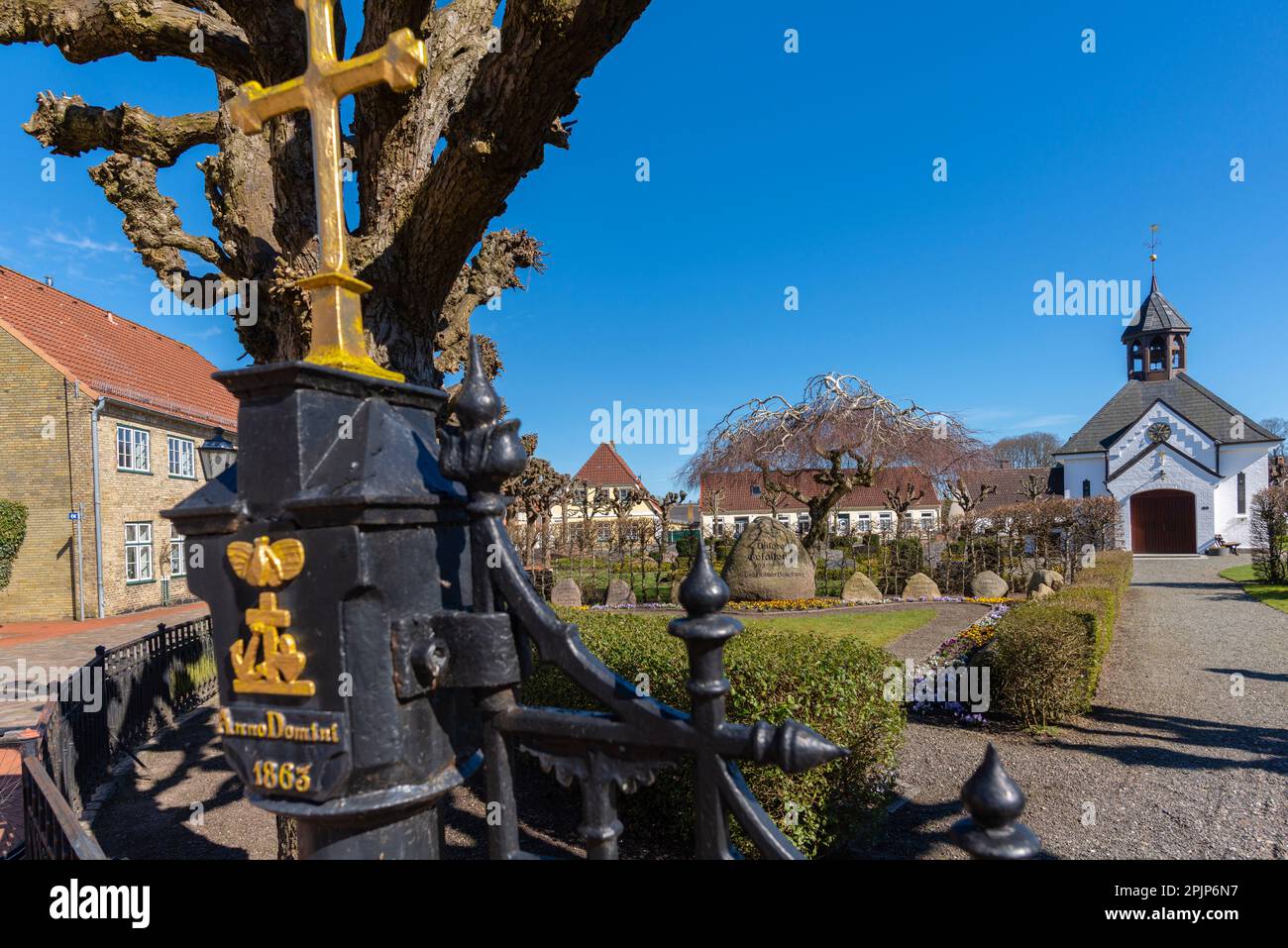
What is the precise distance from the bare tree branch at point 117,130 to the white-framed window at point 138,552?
62.6 ft

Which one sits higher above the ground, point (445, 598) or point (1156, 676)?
point (445, 598)

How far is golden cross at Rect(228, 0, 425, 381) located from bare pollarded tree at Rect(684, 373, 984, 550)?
58.3ft

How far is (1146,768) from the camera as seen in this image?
6457 mm

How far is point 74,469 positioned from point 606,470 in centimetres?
2980

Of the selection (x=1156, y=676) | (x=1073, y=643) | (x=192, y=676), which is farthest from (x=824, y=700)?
(x=192, y=676)

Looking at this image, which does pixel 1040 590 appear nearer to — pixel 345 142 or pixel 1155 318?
pixel 345 142

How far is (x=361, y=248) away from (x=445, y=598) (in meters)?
2.96

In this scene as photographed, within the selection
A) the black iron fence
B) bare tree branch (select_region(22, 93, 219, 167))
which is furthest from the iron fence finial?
bare tree branch (select_region(22, 93, 219, 167))

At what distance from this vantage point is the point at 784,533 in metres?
17.4

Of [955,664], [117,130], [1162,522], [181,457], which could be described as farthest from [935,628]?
[1162,522]

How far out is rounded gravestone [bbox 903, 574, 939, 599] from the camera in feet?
57.5

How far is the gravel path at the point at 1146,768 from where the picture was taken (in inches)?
201
